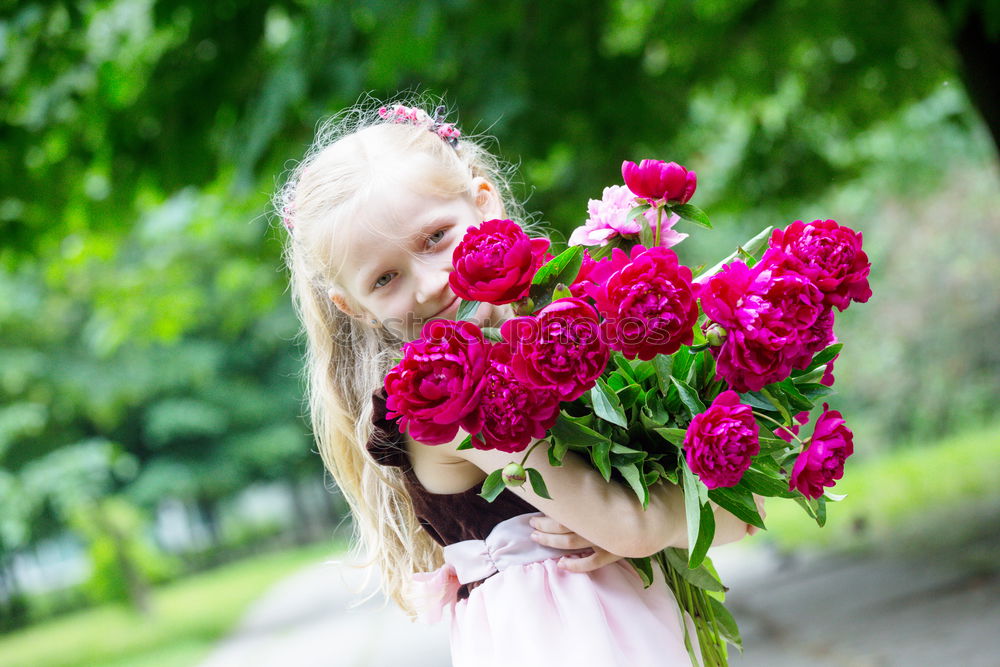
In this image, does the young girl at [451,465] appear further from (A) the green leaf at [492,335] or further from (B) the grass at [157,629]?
(B) the grass at [157,629]

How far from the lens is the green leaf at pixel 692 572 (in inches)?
Result: 68.3

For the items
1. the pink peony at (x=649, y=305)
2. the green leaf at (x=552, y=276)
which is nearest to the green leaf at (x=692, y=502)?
the pink peony at (x=649, y=305)

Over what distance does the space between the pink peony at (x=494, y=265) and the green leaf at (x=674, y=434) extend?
0.93 feet

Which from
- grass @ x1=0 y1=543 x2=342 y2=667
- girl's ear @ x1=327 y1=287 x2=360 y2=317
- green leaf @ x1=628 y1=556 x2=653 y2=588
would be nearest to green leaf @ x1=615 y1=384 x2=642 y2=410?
green leaf @ x1=628 y1=556 x2=653 y2=588

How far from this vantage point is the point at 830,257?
1.45 metres

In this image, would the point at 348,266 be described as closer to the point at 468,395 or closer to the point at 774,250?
the point at 468,395

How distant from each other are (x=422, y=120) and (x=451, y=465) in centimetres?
63

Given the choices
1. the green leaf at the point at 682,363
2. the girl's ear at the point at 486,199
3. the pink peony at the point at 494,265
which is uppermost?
the girl's ear at the point at 486,199

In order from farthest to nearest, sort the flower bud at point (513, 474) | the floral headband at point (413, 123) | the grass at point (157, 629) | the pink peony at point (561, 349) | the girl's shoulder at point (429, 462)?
the grass at point (157, 629)
the floral headband at point (413, 123)
the girl's shoulder at point (429, 462)
the flower bud at point (513, 474)
the pink peony at point (561, 349)

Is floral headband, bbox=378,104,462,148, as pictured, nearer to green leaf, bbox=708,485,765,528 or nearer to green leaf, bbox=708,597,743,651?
green leaf, bbox=708,485,765,528

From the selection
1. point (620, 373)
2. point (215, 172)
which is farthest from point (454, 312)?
point (215, 172)

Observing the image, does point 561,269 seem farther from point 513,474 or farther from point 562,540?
point 562,540

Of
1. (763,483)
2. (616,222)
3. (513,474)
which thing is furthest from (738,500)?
(616,222)

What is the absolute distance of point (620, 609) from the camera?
1.65m
